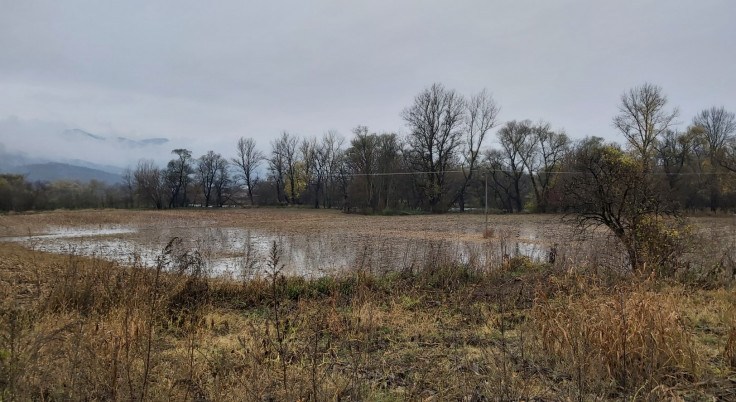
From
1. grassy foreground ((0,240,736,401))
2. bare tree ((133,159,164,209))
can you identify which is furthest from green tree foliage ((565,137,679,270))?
bare tree ((133,159,164,209))

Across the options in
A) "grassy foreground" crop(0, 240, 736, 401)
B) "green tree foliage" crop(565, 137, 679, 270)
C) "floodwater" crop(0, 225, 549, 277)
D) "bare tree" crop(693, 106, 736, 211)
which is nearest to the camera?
"grassy foreground" crop(0, 240, 736, 401)

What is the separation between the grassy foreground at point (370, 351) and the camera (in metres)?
3.36

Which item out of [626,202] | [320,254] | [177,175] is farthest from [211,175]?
[626,202]

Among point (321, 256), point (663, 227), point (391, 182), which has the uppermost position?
point (391, 182)

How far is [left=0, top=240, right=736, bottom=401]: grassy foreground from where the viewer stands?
3.36m

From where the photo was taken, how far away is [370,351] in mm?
4953

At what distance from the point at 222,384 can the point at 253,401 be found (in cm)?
67

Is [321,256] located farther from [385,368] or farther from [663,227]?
[385,368]

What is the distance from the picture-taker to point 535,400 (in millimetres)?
3471

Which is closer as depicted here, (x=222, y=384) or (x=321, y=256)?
(x=222, y=384)

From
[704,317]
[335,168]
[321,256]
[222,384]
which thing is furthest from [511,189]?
[222,384]

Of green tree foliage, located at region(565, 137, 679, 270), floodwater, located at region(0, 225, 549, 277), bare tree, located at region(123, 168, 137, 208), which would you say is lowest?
floodwater, located at region(0, 225, 549, 277)

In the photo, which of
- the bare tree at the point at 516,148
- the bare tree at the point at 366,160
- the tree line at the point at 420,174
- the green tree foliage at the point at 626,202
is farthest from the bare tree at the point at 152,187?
the green tree foliage at the point at 626,202

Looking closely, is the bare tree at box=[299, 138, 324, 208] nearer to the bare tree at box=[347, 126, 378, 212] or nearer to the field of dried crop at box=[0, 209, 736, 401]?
the bare tree at box=[347, 126, 378, 212]
